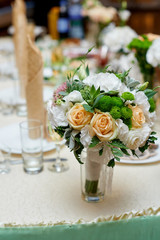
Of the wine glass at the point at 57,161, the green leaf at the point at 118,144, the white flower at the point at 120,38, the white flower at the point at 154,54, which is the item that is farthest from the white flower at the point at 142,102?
the white flower at the point at 120,38

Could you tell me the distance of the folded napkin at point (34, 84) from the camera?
4.50ft

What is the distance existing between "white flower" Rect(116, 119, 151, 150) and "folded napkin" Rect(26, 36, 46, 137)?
2.07 ft

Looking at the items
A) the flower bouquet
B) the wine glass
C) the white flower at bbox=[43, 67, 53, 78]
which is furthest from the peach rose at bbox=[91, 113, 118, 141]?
the white flower at bbox=[43, 67, 53, 78]

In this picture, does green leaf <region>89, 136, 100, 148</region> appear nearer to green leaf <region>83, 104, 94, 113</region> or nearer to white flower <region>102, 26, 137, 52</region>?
green leaf <region>83, 104, 94, 113</region>

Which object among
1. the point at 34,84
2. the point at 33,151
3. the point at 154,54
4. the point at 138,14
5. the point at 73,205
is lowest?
the point at 73,205

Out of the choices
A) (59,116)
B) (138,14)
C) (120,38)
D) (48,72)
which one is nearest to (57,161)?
(59,116)

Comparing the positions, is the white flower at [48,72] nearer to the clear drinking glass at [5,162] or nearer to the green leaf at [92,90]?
the clear drinking glass at [5,162]

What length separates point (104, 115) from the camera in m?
0.81

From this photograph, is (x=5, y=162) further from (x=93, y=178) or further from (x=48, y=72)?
(x=48, y=72)

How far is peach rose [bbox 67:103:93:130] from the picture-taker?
2.71ft

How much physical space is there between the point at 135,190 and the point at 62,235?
1.13 ft

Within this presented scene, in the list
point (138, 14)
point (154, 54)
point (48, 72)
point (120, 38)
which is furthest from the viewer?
point (138, 14)

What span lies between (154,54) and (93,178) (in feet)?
2.07

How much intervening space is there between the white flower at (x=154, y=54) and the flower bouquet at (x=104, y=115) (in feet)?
1.59
